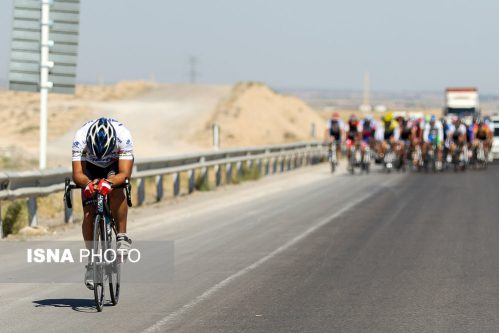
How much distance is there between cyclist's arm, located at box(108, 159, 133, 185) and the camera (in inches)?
377

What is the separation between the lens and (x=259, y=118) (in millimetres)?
78188

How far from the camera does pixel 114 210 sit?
9.99 metres

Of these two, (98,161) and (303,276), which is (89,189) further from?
(303,276)

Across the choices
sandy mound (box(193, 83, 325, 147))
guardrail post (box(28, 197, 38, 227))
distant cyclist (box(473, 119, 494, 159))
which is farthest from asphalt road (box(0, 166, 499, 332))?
sandy mound (box(193, 83, 325, 147))

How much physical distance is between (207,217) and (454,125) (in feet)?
62.2

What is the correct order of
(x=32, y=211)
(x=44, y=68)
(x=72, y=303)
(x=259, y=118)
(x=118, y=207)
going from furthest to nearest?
(x=259, y=118)
(x=44, y=68)
(x=32, y=211)
(x=72, y=303)
(x=118, y=207)

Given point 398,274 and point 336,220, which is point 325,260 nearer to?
point 398,274

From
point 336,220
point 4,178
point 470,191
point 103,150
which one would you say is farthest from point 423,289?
point 470,191

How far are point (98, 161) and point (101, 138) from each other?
0.89 feet

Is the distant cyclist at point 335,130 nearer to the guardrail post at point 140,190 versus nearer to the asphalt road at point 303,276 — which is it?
the asphalt road at point 303,276

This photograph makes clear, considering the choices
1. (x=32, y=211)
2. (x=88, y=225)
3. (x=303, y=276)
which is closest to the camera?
(x=88, y=225)

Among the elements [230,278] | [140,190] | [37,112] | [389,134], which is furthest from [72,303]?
[37,112]

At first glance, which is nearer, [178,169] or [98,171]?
[98,171]

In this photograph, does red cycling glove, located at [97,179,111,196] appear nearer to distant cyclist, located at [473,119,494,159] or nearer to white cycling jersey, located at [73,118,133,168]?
white cycling jersey, located at [73,118,133,168]
